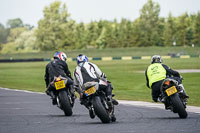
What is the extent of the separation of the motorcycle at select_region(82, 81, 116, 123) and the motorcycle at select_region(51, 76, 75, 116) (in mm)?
1511

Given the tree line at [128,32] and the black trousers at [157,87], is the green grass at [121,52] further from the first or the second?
the black trousers at [157,87]

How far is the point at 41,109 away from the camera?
16078mm

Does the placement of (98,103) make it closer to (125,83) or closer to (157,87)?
(157,87)

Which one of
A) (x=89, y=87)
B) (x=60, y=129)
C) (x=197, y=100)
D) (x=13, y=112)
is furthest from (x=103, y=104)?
(x=197, y=100)

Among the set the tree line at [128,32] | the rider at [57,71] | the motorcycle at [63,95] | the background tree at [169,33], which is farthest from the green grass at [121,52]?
the motorcycle at [63,95]

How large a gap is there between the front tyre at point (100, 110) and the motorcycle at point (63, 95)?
216cm

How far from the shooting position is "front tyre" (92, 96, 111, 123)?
11359 mm

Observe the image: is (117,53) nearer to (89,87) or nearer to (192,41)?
(192,41)

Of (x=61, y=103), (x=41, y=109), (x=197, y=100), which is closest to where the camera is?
(x=61, y=103)

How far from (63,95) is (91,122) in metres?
1.74

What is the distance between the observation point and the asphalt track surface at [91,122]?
10484mm

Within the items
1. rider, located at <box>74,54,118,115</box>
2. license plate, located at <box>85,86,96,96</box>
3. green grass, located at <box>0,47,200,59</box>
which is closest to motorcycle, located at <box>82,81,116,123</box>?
license plate, located at <box>85,86,96,96</box>

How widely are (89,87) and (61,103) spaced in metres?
2.12

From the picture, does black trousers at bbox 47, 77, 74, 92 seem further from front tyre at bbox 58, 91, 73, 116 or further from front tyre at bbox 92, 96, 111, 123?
front tyre at bbox 92, 96, 111, 123
